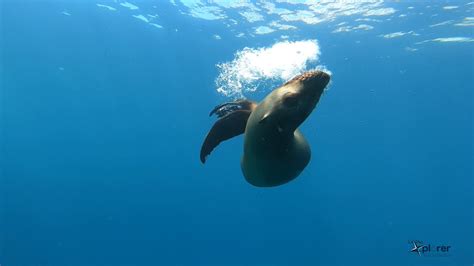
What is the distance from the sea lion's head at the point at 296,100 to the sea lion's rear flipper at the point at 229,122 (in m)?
1.14

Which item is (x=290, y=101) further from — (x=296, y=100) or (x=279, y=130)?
(x=279, y=130)

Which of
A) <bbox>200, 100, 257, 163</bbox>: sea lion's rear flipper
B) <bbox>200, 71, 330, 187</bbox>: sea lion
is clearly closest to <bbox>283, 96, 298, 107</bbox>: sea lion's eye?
<bbox>200, 71, 330, 187</bbox>: sea lion

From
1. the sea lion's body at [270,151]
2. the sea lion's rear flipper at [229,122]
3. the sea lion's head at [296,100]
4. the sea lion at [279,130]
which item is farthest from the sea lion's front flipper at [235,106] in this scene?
the sea lion's head at [296,100]

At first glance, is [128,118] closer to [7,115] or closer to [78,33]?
[7,115]

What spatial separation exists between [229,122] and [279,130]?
1.31 meters

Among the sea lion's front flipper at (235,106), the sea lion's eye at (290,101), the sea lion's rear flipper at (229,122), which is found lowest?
the sea lion's eye at (290,101)

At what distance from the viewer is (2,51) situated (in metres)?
31.3

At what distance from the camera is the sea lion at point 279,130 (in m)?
4.22

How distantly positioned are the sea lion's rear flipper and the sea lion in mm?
14

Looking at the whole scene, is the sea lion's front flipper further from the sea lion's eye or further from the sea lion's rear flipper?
the sea lion's eye

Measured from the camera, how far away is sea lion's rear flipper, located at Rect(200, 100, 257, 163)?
5387 mm

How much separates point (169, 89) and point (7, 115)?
958 inches

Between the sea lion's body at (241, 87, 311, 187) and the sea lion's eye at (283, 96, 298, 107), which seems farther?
the sea lion's body at (241, 87, 311, 187)

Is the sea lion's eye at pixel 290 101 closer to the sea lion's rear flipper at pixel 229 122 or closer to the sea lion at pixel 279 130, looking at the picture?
the sea lion at pixel 279 130
